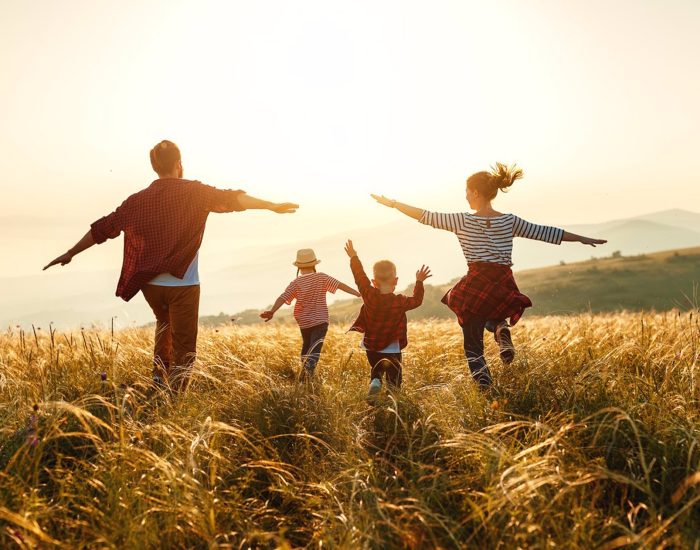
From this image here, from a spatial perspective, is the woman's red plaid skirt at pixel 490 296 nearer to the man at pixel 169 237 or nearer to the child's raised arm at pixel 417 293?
the child's raised arm at pixel 417 293

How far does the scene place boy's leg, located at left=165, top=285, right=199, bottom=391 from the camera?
5.76 meters

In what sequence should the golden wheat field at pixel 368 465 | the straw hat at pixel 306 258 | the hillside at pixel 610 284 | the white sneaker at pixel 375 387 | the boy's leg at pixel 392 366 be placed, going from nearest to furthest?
the golden wheat field at pixel 368 465
the white sneaker at pixel 375 387
the boy's leg at pixel 392 366
the straw hat at pixel 306 258
the hillside at pixel 610 284

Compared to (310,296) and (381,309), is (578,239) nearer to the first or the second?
(381,309)

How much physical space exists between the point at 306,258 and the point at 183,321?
6.93 feet

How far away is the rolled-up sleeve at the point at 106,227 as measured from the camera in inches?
230

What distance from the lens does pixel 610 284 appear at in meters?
62.4

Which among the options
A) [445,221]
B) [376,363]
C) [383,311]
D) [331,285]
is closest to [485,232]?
[445,221]

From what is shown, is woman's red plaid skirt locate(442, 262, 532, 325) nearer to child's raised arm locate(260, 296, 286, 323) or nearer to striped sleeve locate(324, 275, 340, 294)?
striped sleeve locate(324, 275, 340, 294)

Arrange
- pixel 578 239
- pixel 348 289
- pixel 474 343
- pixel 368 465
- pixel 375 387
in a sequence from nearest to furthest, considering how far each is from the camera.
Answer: pixel 368 465 < pixel 375 387 < pixel 474 343 < pixel 578 239 < pixel 348 289

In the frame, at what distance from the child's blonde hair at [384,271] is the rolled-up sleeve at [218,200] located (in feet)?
5.38

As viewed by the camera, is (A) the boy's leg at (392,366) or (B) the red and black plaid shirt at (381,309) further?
(B) the red and black plaid shirt at (381,309)

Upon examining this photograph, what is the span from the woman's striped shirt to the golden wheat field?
1.17 m

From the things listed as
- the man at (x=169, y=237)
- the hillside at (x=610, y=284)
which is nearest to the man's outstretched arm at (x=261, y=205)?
the man at (x=169, y=237)

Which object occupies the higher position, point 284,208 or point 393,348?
point 284,208
